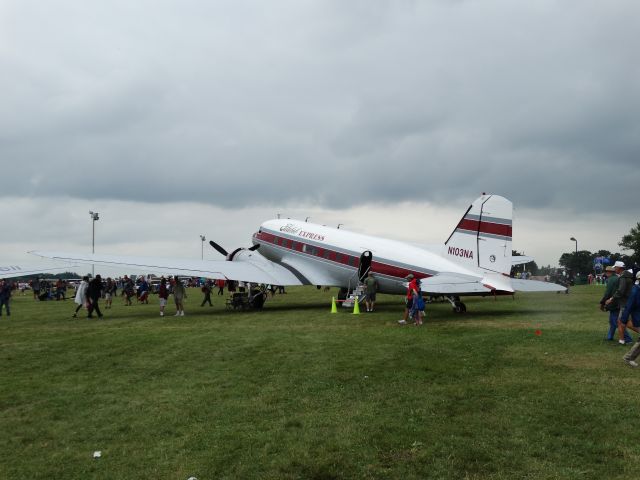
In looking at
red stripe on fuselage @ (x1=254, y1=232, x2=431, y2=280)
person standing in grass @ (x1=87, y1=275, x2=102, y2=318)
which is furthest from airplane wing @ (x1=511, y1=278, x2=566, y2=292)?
person standing in grass @ (x1=87, y1=275, x2=102, y2=318)

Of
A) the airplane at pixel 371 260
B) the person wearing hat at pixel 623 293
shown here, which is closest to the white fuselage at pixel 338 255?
the airplane at pixel 371 260

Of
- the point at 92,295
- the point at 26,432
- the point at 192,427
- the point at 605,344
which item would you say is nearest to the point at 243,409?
the point at 192,427

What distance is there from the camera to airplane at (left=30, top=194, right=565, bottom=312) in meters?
21.5

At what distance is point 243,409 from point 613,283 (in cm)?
1103

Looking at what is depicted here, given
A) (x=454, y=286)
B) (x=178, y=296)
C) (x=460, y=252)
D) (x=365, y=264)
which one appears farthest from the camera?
(x=365, y=264)

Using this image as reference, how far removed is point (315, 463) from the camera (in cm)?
687

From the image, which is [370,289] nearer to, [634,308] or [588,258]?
[634,308]

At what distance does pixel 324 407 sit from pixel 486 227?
14.8 m

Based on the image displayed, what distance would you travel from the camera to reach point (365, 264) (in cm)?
2620

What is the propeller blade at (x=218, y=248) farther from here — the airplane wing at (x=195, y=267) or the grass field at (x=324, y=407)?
the grass field at (x=324, y=407)

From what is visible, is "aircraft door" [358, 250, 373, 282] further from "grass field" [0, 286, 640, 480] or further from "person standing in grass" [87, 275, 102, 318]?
"person standing in grass" [87, 275, 102, 318]

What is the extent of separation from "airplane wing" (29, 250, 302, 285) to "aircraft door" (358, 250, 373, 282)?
4223mm

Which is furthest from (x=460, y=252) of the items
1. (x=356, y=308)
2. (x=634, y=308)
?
(x=634, y=308)

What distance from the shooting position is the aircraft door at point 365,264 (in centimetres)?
2604
